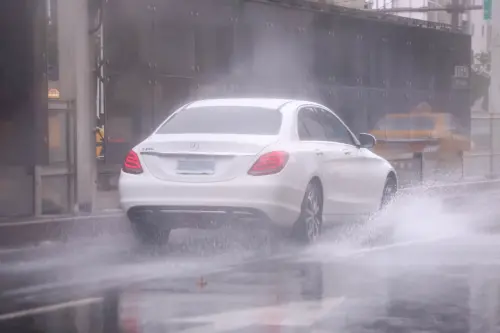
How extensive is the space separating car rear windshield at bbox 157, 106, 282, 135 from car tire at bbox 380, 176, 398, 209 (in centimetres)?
275

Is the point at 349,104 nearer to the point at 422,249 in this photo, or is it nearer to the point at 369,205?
the point at 369,205

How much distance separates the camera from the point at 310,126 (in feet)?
43.0

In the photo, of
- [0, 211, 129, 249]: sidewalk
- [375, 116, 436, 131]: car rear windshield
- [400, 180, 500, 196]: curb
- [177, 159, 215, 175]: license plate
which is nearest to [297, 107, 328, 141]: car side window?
[177, 159, 215, 175]: license plate

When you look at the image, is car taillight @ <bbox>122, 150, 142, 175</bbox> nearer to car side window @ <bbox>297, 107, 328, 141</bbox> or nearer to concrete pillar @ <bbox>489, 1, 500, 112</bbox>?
car side window @ <bbox>297, 107, 328, 141</bbox>

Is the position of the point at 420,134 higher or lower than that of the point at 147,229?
higher

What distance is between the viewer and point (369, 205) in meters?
14.2

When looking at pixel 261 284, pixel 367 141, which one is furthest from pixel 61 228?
pixel 261 284

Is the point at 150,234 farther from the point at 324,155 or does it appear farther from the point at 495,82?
the point at 495,82

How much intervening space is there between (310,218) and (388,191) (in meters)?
2.94

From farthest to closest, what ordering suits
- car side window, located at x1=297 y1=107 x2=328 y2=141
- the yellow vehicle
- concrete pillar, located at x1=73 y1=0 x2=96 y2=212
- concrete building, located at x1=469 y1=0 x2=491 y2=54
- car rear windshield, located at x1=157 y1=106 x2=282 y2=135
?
1. concrete building, located at x1=469 y1=0 x2=491 y2=54
2. the yellow vehicle
3. concrete pillar, located at x1=73 y1=0 x2=96 y2=212
4. car side window, located at x1=297 y1=107 x2=328 y2=141
5. car rear windshield, located at x1=157 y1=106 x2=282 y2=135

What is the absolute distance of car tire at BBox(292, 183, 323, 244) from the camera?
40.1ft

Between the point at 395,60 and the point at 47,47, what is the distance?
9.41 meters

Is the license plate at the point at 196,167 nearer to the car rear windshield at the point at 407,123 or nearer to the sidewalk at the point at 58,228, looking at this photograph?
the sidewalk at the point at 58,228

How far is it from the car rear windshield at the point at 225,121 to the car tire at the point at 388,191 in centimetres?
275
